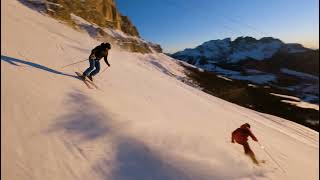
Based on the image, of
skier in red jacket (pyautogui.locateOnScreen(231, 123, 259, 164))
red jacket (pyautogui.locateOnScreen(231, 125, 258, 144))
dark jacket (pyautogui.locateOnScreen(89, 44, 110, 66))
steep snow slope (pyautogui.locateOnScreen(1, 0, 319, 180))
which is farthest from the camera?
dark jacket (pyautogui.locateOnScreen(89, 44, 110, 66))

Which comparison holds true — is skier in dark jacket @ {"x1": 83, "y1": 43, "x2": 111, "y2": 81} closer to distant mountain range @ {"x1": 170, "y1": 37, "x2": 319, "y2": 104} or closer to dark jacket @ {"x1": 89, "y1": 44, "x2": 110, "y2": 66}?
dark jacket @ {"x1": 89, "y1": 44, "x2": 110, "y2": 66}

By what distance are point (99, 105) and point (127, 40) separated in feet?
137

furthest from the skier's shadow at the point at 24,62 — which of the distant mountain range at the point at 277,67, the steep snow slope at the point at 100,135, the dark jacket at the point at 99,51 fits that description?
the distant mountain range at the point at 277,67

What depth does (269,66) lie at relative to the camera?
483 feet

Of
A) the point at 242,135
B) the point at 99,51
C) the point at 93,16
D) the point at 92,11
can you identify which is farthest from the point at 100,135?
the point at 92,11

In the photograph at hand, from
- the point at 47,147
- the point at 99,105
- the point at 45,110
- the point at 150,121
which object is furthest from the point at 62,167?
the point at 150,121

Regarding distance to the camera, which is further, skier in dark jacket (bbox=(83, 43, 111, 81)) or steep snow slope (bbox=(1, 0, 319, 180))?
skier in dark jacket (bbox=(83, 43, 111, 81))

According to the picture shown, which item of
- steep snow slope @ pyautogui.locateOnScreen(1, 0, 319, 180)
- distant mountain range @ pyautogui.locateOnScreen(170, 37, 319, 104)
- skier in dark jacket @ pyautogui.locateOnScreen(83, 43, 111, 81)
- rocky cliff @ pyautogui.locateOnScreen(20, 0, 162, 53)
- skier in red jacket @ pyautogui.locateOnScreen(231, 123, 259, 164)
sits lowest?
steep snow slope @ pyautogui.locateOnScreen(1, 0, 319, 180)

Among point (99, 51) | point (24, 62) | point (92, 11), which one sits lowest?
point (24, 62)

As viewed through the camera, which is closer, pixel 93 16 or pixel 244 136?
pixel 244 136

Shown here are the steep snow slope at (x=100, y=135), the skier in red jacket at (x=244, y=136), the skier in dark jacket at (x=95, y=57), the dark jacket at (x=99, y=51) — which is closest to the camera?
the steep snow slope at (x=100, y=135)

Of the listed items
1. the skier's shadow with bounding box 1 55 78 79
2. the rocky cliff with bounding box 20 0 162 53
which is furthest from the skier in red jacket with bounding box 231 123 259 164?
the rocky cliff with bounding box 20 0 162 53

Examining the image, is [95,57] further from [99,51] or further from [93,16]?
[93,16]

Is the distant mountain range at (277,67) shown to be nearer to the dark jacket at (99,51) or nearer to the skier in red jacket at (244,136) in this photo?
the skier in red jacket at (244,136)
